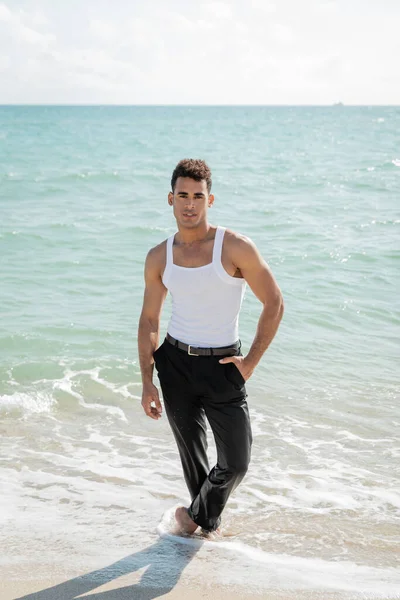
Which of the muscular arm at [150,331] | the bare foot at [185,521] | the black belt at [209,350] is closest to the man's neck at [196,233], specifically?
the muscular arm at [150,331]

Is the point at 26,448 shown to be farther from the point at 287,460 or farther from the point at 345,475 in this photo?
the point at 345,475

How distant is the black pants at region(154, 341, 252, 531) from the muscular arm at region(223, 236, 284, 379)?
126 mm

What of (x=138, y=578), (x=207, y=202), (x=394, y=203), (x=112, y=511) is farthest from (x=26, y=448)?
(x=394, y=203)

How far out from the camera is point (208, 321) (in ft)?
13.5

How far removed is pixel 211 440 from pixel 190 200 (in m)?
2.89

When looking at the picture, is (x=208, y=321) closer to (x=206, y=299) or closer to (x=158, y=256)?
(x=206, y=299)

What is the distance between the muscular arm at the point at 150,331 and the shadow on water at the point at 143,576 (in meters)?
0.76

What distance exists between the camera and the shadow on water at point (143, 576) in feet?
12.5

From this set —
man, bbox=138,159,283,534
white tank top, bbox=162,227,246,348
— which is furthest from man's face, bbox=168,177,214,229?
white tank top, bbox=162,227,246,348

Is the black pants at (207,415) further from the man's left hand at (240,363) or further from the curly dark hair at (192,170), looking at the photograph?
the curly dark hair at (192,170)

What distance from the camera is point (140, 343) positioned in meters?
4.43

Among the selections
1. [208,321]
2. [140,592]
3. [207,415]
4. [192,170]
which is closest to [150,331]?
[208,321]

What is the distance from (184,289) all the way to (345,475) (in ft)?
8.05

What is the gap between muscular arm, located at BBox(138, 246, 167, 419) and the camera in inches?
170
